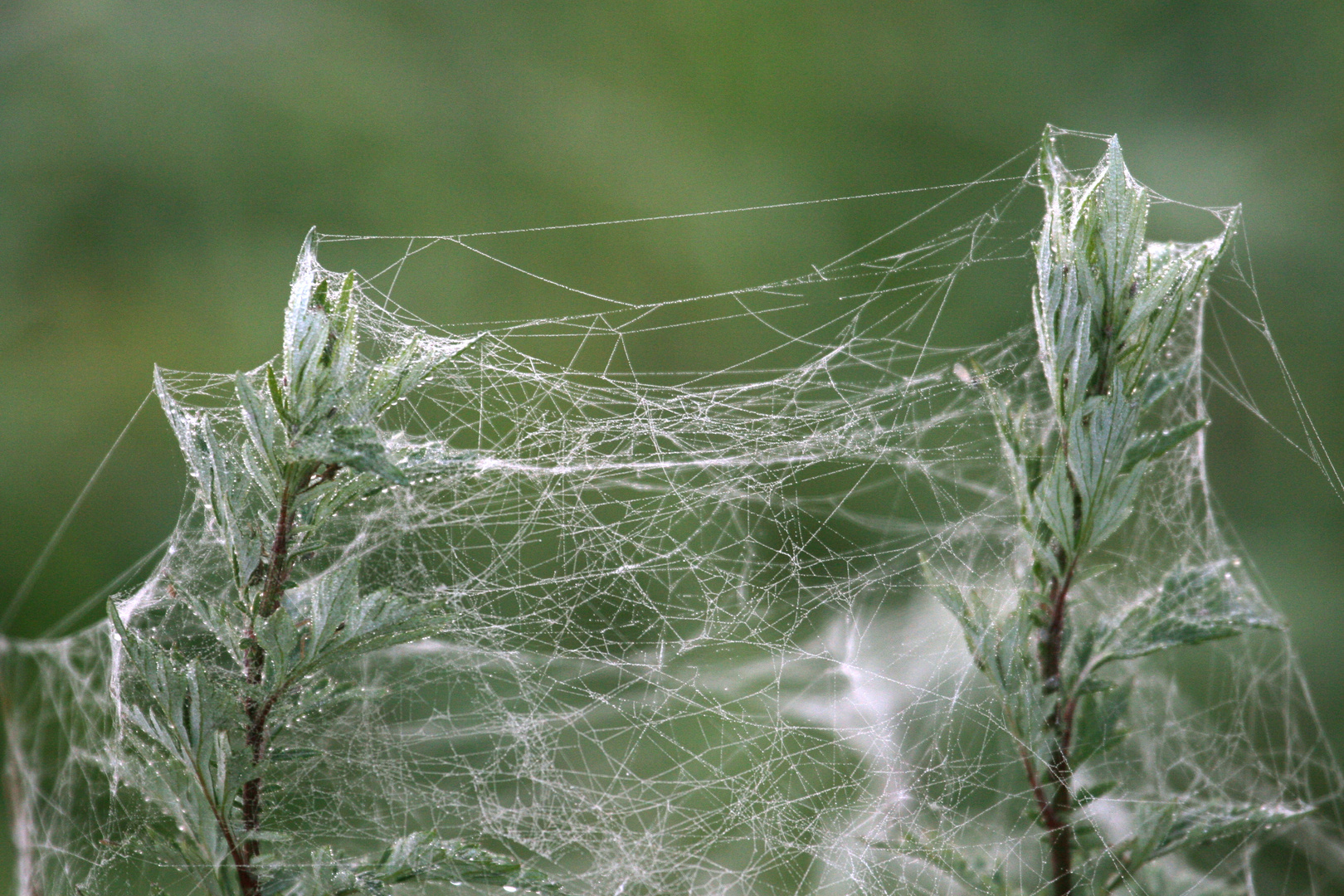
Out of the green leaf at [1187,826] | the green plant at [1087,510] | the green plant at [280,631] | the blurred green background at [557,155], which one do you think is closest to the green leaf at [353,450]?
the green plant at [280,631]

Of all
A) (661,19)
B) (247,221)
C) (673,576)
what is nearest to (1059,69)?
(661,19)

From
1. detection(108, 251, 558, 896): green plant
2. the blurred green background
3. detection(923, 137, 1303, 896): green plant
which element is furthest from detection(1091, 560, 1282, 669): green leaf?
the blurred green background

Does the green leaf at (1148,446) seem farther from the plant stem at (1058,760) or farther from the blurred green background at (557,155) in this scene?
the blurred green background at (557,155)

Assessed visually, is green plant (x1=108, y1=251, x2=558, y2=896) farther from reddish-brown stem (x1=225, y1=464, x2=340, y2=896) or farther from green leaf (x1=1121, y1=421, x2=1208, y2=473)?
green leaf (x1=1121, y1=421, x2=1208, y2=473)

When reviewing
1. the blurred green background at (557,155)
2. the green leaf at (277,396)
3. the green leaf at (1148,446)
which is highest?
the blurred green background at (557,155)

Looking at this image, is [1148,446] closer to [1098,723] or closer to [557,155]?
[1098,723]

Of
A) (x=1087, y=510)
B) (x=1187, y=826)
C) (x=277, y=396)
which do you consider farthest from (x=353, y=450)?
(x=1187, y=826)
